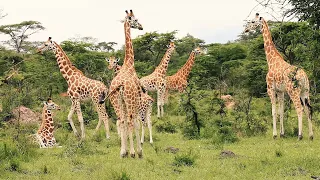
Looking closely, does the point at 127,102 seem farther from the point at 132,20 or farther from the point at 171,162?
the point at 132,20

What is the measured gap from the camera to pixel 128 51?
11.1 m

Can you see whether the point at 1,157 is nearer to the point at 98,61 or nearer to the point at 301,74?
the point at 301,74

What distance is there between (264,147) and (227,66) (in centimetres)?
1974

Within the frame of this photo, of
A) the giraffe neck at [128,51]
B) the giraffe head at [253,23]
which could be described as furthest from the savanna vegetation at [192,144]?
the giraffe neck at [128,51]

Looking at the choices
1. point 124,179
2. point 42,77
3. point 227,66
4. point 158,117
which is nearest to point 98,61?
point 42,77

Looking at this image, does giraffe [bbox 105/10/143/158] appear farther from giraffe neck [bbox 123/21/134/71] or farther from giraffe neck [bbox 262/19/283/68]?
giraffe neck [bbox 262/19/283/68]

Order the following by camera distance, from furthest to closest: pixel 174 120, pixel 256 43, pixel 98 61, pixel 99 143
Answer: pixel 98 61 → pixel 256 43 → pixel 174 120 → pixel 99 143

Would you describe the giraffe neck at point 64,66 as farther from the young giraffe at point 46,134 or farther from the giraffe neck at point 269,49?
the giraffe neck at point 269,49

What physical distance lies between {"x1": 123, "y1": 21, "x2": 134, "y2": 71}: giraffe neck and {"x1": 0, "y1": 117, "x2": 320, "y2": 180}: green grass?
6.62ft

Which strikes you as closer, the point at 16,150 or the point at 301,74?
the point at 16,150

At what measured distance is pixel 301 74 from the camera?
1164 centimetres

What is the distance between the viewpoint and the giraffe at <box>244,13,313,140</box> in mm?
11758

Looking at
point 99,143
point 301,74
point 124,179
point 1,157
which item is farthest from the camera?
point 99,143

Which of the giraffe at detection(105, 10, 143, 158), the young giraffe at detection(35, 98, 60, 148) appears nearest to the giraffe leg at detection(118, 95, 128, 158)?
the giraffe at detection(105, 10, 143, 158)
